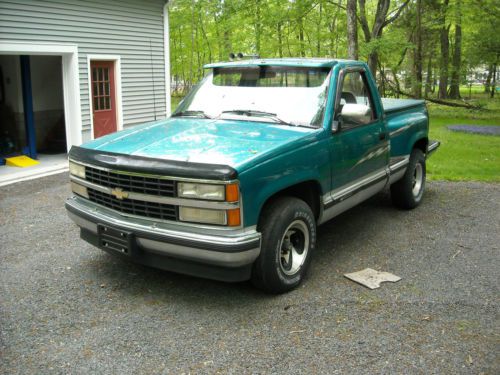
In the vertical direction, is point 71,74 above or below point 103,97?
above

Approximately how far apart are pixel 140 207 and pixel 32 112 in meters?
8.50

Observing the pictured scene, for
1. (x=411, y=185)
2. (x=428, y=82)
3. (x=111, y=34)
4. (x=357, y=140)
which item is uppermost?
(x=111, y=34)

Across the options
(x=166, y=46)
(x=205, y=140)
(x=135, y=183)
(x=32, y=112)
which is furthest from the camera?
(x=166, y=46)

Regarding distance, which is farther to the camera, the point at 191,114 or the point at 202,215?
the point at 191,114

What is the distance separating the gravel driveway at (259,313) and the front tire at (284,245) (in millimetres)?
163

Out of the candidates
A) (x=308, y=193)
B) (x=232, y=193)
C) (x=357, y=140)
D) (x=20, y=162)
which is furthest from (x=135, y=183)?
(x=20, y=162)

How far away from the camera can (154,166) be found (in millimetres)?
3852

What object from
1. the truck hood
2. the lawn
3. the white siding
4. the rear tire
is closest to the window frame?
the truck hood

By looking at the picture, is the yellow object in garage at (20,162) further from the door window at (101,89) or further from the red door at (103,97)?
the door window at (101,89)

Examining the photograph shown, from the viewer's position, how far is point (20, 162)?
10.6 m

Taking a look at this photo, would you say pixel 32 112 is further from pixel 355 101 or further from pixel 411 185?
pixel 411 185

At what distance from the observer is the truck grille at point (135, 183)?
386 centimetres

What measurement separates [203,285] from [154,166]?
131cm

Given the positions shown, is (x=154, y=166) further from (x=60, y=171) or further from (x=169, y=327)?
(x=60, y=171)
